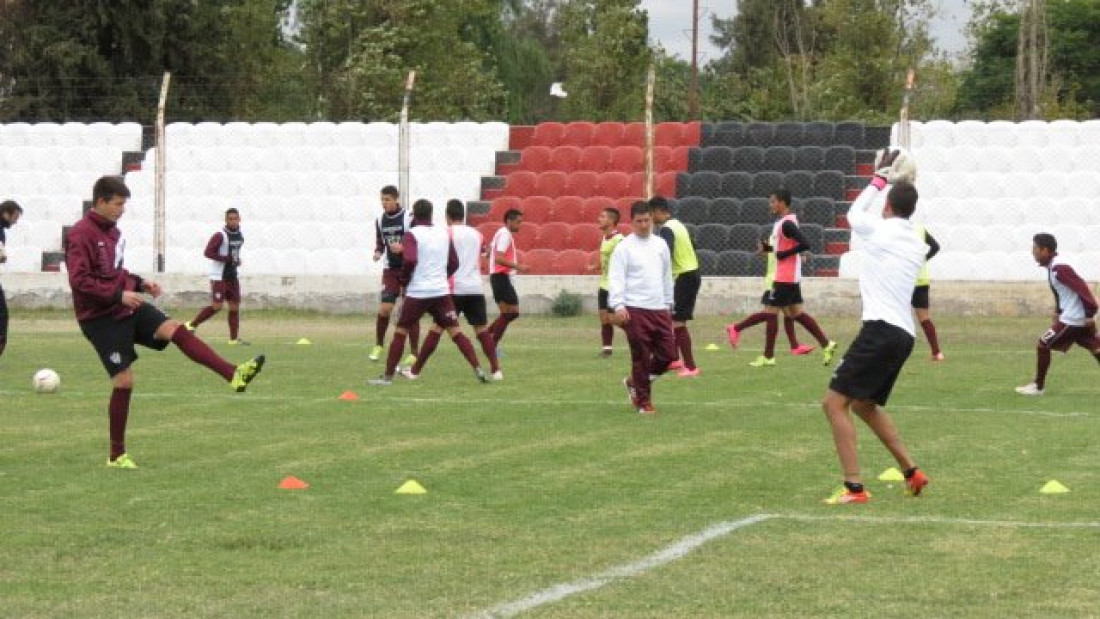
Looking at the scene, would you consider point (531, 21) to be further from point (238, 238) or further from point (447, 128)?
point (238, 238)

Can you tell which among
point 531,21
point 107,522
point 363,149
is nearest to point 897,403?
point 107,522

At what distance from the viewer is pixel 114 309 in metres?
12.5

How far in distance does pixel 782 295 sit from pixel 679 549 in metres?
13.4

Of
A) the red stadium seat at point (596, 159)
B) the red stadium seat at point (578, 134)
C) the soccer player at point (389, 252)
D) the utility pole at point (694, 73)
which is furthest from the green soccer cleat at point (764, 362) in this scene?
the utility pole at point (694, 73)

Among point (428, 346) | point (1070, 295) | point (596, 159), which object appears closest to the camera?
point (1070, 295)

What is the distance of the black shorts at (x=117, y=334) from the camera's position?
12492 millimetres

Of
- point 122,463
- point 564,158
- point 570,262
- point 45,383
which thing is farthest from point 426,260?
point 564,158

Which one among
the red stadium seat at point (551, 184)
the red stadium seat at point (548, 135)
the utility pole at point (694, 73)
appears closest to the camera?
the red stadium seat at point (551, 184)

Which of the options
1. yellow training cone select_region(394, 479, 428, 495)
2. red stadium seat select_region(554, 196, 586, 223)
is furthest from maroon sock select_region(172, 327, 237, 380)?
red stadium seat select_region(554, 196, 586, 223)

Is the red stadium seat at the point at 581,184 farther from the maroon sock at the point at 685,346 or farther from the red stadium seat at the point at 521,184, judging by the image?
the maroon sock at the point at 685,346

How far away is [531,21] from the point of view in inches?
4274

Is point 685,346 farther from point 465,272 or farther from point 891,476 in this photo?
point 891,476

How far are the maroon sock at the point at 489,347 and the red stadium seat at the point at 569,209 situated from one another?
49.8ft

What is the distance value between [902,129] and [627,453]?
19017 millimetres
